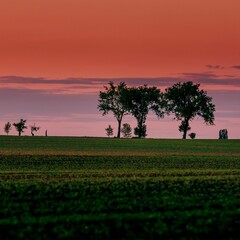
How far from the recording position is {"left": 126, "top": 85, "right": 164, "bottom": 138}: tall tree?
518ft

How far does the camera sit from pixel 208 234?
1911cm

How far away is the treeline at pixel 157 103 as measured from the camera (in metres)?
148

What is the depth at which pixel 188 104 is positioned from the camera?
149250mm

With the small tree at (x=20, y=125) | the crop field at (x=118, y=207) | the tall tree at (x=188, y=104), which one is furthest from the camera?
the small tree at (x=20, y=125)

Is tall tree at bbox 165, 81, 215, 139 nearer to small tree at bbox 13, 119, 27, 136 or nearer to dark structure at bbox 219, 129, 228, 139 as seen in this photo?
dark structure at bbox 219, 129, 228, 139

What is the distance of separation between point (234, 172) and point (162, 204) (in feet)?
67.9

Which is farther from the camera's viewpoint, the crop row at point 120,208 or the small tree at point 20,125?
the small tree at point 20,125

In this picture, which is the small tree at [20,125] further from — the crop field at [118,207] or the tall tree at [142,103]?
the crop field at [118,207]

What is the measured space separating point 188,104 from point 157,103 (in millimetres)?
11851

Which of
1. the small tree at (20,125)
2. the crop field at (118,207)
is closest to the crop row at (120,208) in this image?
A: the crop field at (118,207)

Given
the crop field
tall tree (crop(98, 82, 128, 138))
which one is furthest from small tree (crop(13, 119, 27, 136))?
the crop field

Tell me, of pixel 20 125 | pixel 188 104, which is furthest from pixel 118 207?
pixel 20 125

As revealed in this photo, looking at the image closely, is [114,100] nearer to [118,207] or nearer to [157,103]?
[157,103]

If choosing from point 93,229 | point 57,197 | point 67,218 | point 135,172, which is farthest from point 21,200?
point 135,172
